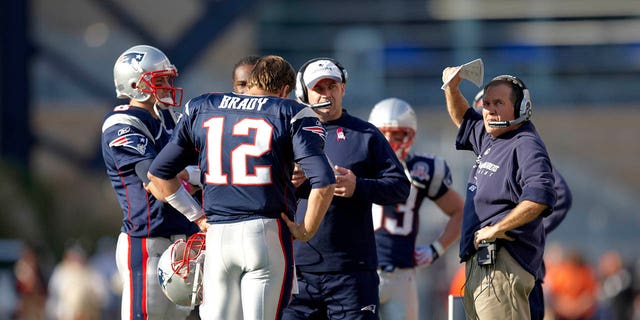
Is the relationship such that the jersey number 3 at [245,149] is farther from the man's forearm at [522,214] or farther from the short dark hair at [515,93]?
the short dark hair at [515,93]

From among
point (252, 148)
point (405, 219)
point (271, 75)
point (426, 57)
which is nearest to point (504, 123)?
point (271, 75)

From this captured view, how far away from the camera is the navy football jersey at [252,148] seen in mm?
6422

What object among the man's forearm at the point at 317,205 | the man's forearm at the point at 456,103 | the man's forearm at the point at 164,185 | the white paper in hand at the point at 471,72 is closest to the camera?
the man's forearm at the point at 317,205

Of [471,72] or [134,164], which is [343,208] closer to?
[471,72]

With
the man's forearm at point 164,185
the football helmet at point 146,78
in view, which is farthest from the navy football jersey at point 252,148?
the football helmet at point 146,78

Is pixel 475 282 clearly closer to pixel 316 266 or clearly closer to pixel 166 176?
pixel 316 266

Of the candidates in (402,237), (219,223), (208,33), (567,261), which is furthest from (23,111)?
(219,223)

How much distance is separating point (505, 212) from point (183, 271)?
6.15 feet

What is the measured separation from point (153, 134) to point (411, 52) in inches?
1305

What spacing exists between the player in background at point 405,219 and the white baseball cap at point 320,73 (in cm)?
148

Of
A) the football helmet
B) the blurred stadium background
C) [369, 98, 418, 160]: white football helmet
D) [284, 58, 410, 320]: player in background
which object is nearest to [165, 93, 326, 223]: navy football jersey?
[284, 58, 410, 320]: player in background

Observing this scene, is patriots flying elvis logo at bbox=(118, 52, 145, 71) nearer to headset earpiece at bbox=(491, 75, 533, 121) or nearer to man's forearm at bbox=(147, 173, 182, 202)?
man's forearm at bbox=(147, 173, 182, 202)

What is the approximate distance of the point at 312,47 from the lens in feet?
136

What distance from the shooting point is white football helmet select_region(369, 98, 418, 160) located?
29.2ft
